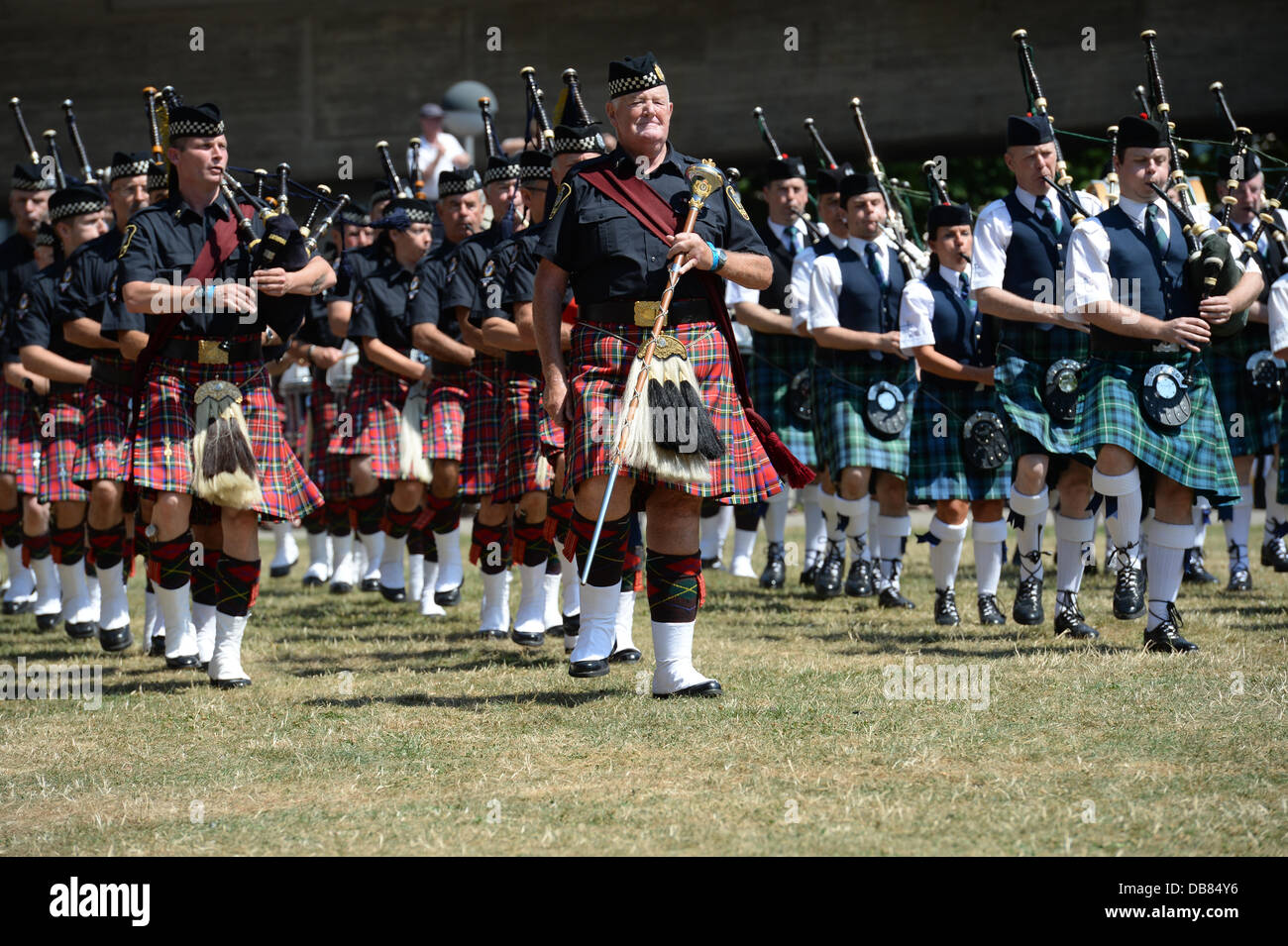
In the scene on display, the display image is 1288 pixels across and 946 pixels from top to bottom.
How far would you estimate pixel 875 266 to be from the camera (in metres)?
8.29

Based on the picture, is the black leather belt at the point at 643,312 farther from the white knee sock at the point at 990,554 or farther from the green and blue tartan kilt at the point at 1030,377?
the white knee sock at the point at 990,554

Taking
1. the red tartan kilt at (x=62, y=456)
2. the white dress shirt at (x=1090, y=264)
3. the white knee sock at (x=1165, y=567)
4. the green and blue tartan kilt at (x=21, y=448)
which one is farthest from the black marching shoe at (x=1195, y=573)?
the green and blue tartan kilt at (x=21, y=448)

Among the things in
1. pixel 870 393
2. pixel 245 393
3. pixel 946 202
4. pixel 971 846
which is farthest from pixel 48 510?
pixel 971 846

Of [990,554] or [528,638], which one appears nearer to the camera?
[528,638]

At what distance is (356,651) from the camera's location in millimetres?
7137

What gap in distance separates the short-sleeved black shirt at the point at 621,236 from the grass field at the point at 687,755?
53.7 inches

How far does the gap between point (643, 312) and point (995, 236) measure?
7.19ft

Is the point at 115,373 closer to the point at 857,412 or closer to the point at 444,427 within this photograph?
the point at 444,427

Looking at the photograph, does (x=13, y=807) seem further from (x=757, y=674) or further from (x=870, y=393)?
(x=870, y=393)

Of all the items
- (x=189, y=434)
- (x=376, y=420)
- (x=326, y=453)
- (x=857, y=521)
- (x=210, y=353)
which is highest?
(x=210, y=353)

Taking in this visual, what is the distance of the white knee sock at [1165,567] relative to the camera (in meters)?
6.12

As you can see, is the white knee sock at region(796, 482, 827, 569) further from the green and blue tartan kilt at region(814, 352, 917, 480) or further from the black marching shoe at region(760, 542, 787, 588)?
the green and blue tartan kilt at region(814, 352, 917, 480)

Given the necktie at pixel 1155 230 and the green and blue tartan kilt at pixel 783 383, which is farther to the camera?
the green and blue tartan kilt at pixel 783 383

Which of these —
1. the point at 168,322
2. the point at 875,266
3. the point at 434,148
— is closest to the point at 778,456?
the point at 168,322
